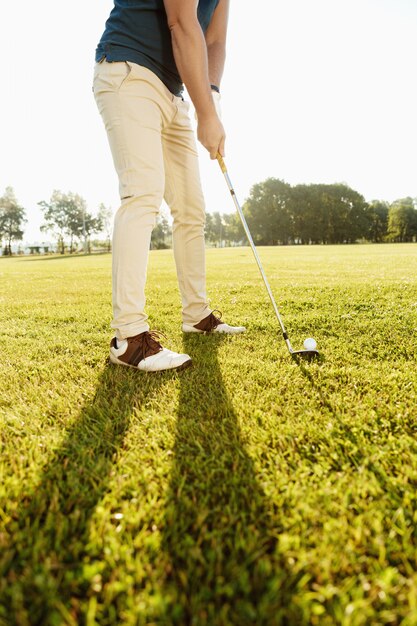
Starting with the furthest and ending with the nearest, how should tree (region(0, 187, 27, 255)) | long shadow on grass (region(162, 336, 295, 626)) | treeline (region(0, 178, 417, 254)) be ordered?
treeline (region(0, 178, 417, 254))
tree (region(0, 187, 27, 255))
long shadow on grass (region(162, 336, 295, 626))

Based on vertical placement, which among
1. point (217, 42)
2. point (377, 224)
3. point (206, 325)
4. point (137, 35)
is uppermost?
point (377, 224)

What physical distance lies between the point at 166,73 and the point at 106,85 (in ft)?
1.82

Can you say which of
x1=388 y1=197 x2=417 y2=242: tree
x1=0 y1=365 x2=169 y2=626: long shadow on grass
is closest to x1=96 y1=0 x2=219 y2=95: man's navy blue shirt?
x1=0 y1=365 x2=169 y2=626: long shadow on grass

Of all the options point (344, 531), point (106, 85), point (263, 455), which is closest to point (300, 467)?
point (263, 455)

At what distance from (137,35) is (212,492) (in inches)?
126

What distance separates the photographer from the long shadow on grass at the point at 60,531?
3.56 ft

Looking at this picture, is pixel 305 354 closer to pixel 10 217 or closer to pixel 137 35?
pixel 137 35

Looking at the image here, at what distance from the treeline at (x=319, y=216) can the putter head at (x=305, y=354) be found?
87848mm

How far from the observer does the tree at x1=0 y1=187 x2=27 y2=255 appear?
264 ft

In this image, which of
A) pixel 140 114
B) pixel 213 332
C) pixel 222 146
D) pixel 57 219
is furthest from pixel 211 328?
→ pixel 57 219

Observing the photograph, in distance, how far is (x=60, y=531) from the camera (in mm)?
1327

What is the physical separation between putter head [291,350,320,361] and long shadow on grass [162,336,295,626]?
122 cm

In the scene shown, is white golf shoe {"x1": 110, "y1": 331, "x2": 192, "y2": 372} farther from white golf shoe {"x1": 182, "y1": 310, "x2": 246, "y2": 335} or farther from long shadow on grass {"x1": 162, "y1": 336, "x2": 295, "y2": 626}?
white golf shoe {"x1": 182, "y1": 310, "x2": 246, "y2": 335}

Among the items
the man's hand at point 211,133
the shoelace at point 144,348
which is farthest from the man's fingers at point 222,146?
the shoelace at point 144,348
